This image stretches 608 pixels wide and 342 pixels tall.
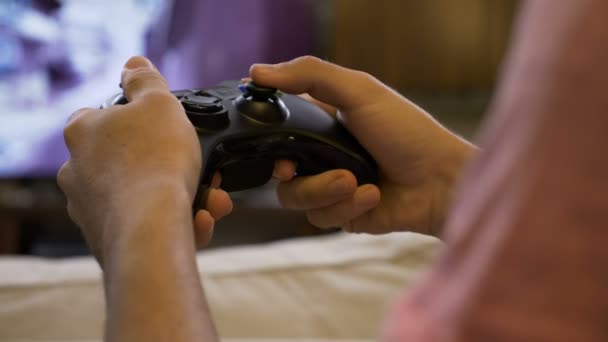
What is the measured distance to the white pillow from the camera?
961mm

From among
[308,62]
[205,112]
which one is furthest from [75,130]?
[308,62]

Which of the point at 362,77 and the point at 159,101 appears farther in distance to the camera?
the point at 362,77

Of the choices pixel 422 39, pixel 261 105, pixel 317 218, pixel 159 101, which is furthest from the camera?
pixel 422 39

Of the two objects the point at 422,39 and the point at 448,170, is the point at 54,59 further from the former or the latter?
the point at 448,170

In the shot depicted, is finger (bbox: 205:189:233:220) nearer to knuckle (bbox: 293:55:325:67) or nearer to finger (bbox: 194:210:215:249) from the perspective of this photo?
finger (bbox: 194:210:215:249)

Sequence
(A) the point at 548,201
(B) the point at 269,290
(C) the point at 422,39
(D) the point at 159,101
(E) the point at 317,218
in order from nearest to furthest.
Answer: (A) the point at 548,201
(D) the point at 159,101
(E) the point at 317,218
(B) the point at 269,290
(C) the point at 422,39

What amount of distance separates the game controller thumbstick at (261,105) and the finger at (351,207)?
0.35 feet

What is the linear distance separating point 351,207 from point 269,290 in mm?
363

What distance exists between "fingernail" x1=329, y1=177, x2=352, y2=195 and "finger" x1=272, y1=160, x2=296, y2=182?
0.04 metres

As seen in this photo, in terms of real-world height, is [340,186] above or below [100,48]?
above

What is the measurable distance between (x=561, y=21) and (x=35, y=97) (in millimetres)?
1896

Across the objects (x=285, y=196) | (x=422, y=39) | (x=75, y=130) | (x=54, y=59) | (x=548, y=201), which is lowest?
(x=54, y=59)

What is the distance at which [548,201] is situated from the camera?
0.24 m

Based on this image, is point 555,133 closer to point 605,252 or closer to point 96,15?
point 605,252
